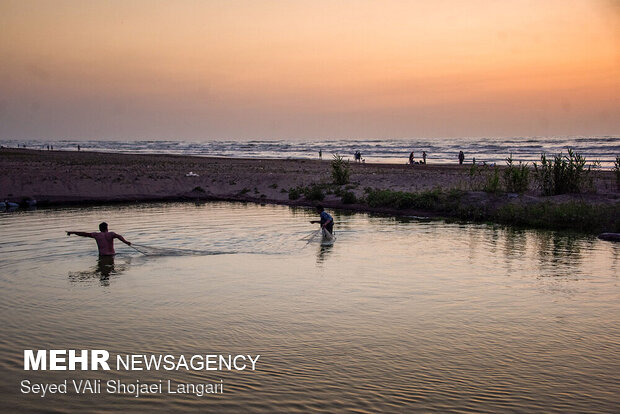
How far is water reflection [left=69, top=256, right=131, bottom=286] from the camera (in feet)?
49.2

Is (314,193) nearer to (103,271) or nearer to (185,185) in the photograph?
(185,185)

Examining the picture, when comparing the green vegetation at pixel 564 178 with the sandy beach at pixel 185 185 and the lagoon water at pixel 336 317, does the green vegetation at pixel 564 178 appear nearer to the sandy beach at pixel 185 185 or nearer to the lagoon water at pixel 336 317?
the sandy beach at pixel 185 185

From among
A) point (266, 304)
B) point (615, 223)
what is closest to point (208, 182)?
point (615, 223)

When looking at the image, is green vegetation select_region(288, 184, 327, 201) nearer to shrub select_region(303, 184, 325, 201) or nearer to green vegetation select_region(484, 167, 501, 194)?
shrub select_region(303, 184, 325, 201)

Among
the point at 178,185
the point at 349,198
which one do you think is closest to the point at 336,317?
the point at 349,198

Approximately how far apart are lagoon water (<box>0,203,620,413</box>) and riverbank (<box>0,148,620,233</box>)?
315 cm

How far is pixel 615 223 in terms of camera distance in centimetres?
2236

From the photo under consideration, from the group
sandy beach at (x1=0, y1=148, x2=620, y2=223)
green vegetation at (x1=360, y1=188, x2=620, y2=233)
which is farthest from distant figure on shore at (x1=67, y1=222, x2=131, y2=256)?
green vegetation at (x1=360, y1=188, x2=620, y2=233)

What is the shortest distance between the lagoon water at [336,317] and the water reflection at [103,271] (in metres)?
0.09

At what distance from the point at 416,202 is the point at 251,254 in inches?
500

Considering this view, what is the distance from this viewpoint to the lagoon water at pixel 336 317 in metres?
8.17

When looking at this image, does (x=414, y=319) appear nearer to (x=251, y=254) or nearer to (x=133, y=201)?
(x=251, y=254)

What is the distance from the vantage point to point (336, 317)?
38.2 ft

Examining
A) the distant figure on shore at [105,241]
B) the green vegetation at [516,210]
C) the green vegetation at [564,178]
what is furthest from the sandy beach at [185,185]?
the distant figure on shore at [105,241]
